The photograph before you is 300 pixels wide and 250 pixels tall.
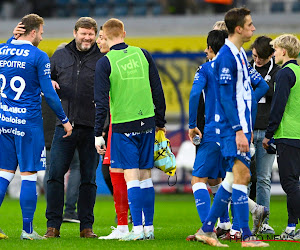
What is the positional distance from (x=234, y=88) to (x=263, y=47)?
6.54 ft

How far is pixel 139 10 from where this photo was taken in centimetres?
2453

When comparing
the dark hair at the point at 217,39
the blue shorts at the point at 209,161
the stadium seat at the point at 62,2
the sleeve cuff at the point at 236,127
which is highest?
the stadium seat at the point at 62,2

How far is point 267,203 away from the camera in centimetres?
819

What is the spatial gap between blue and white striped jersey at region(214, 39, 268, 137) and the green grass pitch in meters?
1.11

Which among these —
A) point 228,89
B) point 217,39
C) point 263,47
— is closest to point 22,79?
point 217,39

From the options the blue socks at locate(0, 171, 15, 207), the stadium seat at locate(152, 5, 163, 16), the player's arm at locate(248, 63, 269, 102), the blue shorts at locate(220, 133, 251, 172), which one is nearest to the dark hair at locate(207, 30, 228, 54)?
the player's arm at locate(248, 63, 269, 102)

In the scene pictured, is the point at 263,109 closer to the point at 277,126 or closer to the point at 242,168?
the point at 277,126

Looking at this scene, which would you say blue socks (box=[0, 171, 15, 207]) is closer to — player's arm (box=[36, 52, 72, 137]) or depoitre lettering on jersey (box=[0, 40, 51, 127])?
depoitre lettering on jersey (box=[0, 40, 51, 127])

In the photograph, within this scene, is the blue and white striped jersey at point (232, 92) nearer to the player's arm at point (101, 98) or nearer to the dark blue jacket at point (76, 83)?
the player's arm at point (101, 98)

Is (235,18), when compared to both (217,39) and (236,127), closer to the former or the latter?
(217,39)

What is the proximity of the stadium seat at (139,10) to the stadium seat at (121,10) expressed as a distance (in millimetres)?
269

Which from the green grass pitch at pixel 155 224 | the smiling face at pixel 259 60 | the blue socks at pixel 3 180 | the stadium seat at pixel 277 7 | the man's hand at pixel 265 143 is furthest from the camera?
the stadium seat at pixel 277 7

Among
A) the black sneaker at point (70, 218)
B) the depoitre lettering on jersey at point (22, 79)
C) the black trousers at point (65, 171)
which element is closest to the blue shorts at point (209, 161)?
the black trousers at point (65, 171)

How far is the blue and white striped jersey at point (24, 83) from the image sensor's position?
6891 mm
